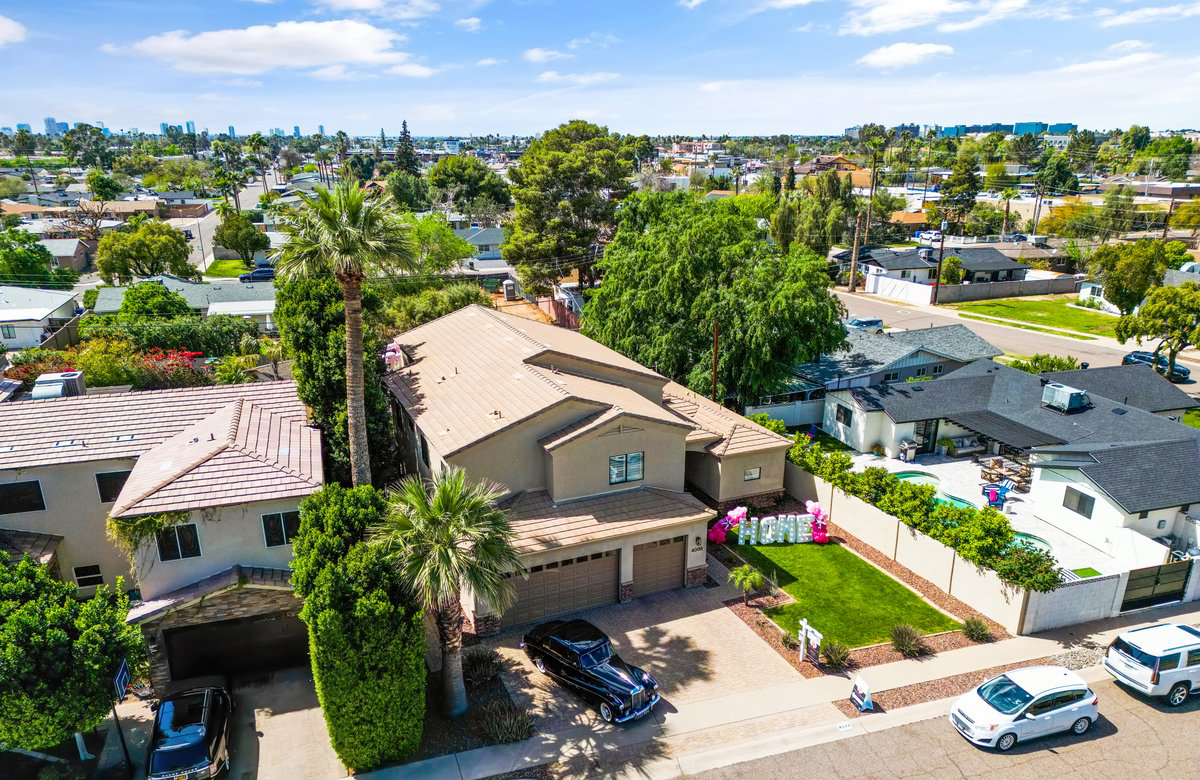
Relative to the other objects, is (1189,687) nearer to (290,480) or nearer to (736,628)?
(736,628)

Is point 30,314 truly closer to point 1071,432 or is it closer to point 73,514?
point 73,514

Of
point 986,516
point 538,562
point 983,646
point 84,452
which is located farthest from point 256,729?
point 986,516

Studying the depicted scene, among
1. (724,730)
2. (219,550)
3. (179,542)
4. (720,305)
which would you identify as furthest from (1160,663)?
(179,542)

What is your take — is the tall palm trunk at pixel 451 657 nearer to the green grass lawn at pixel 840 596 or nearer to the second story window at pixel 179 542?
the second story window at pixel 179 542

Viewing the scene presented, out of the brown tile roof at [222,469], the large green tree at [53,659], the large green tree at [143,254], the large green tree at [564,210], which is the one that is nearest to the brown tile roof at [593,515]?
the brown tile roof at [222,469]

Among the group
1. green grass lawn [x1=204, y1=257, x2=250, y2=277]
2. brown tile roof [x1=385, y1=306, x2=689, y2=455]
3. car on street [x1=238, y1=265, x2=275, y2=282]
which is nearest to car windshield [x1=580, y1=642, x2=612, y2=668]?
brown tile roof [x1=385, y1=306, x2=689, y2=455]

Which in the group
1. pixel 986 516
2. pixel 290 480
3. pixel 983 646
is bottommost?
pixel 983 646
